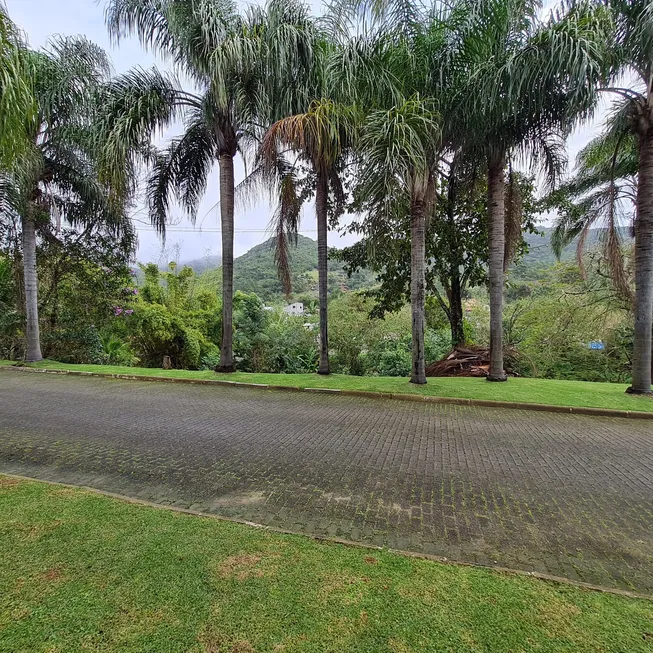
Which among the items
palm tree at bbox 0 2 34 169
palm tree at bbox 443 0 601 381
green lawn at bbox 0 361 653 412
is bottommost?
green lawn at bbox 0 361 653 412

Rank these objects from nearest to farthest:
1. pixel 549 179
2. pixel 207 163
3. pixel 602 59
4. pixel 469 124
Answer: pixel 602 59
pixel 469 124
pixel 549 179
pixel 207 163

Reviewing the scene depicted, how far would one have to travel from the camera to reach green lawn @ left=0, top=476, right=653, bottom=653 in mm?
1770

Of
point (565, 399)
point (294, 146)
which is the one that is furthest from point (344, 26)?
point (565, 399)

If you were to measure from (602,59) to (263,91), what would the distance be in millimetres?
6308

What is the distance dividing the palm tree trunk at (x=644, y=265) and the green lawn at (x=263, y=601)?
708cm

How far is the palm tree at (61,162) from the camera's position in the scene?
32.2ft

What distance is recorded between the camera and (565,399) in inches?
288

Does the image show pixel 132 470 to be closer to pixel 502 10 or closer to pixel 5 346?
pixel 502 10

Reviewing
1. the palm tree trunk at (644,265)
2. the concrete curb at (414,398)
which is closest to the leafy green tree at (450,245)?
the palm tree trunk at (644,265)

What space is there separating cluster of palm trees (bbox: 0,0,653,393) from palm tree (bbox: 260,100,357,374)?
4cm

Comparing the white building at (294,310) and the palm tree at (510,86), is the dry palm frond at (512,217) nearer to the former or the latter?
the palm tree at (510,86)

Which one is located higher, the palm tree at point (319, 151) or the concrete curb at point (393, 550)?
the palm tree at point (319, 151)

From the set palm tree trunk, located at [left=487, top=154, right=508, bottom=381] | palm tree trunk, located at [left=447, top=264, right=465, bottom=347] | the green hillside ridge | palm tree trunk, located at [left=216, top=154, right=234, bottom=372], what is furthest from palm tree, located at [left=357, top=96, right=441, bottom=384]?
the green hillside ridge

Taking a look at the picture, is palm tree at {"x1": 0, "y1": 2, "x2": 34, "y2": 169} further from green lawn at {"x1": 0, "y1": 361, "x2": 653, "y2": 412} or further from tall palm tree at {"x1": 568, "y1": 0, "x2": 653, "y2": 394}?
tall palm tree at {"x1": 568, "y1": 0, "x2": 653, "y2": 394}
